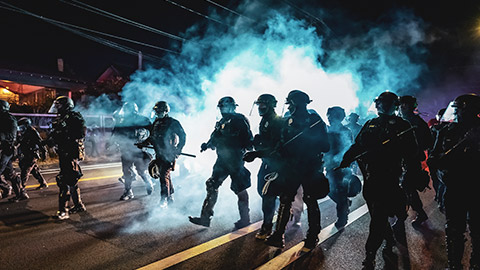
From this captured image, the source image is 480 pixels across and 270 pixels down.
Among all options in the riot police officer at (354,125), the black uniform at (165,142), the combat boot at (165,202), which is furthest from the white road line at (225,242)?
the riot police officer at (354,125)

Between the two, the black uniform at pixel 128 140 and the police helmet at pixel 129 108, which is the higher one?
the police helmet at pixel 129 108

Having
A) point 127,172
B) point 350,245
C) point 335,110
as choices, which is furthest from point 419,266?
point 127,172

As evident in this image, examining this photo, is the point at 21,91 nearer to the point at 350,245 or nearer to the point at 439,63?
the point at 350,245

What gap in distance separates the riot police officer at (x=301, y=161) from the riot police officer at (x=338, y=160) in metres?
1.03

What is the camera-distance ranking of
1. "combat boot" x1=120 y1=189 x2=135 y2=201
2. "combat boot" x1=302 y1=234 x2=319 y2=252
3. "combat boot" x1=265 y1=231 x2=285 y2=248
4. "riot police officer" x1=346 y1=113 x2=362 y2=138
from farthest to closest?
"riot police officer" x1=346 y1=113 x2=362 y2=138 → "combat boot" x1=120 y1=189 x2=135 y2=201 → "combat boot" x1=302 y1=234 x2=319 y2=252 → "combat boot" x1=265 y1=231 x2=285 y2=248

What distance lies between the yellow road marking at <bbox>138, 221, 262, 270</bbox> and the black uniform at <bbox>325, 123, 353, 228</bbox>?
4.56 feet

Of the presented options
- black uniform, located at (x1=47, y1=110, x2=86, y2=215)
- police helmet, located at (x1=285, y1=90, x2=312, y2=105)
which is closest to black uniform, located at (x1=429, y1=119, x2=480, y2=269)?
police helmet, located at (x1=285, y1=90, x2=312, y2=105)

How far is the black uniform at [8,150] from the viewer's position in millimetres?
5270

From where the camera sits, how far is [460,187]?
9.62 ft

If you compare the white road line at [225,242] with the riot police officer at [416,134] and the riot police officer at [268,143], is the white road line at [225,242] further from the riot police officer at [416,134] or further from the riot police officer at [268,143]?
the riot police officer at [416,134]

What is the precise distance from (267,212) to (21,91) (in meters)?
23.2

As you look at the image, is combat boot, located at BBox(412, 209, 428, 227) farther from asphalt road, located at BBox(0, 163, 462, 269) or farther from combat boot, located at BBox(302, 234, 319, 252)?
combat boot, located at BBox(302, 234, 319, 252)

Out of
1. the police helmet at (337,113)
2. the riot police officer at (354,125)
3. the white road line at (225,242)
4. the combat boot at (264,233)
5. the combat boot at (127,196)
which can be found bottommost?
the combat boot at (127,196)

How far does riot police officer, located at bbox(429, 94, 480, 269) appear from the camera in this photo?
288 centimetres
